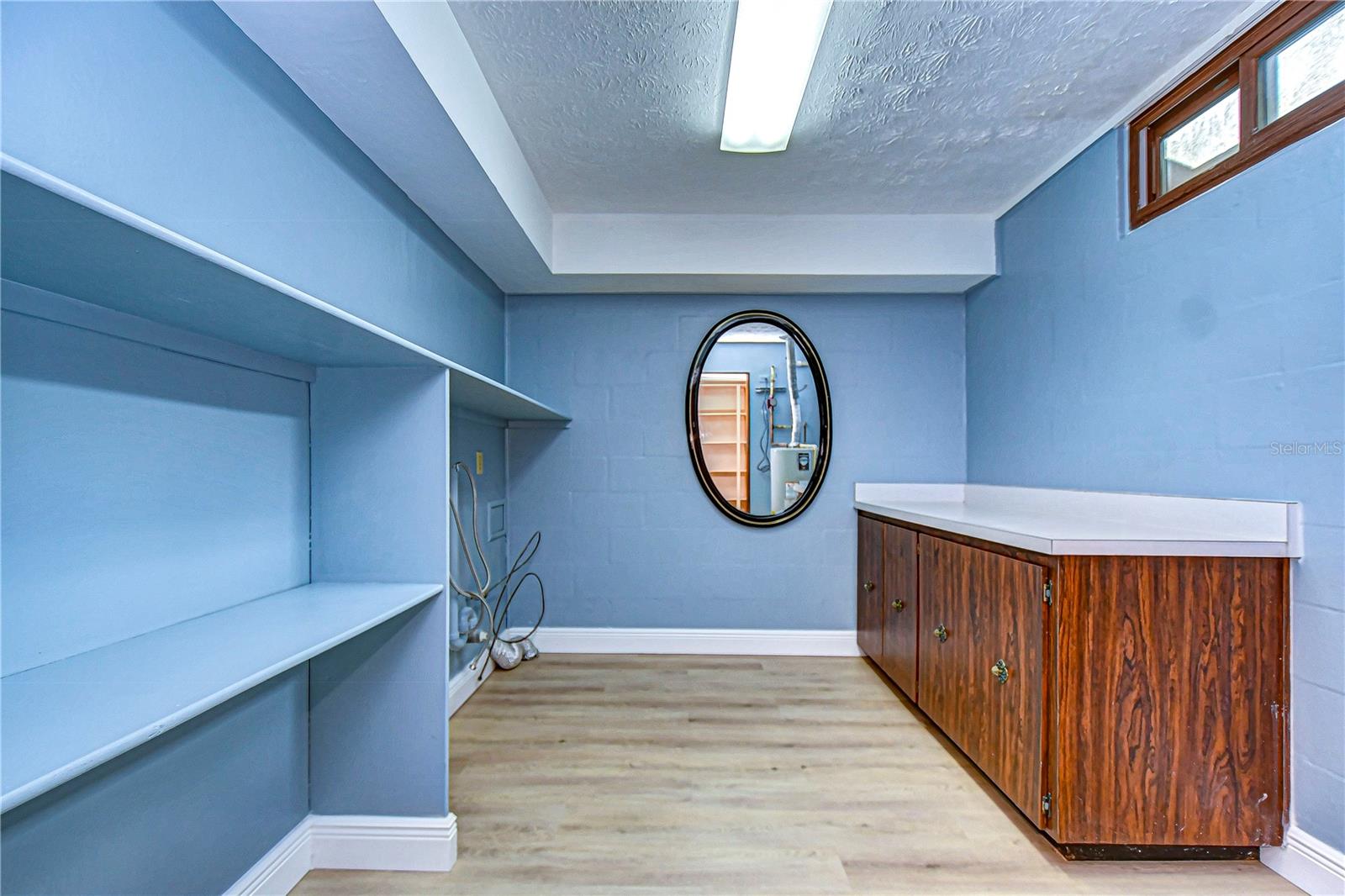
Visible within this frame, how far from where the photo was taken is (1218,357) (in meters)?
1.76

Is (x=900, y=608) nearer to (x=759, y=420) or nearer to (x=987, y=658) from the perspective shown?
(x=987, y=658)

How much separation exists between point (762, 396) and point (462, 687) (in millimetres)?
2144

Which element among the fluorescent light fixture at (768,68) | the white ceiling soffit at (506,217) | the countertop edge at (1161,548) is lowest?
the countertop edge at (1161,548)

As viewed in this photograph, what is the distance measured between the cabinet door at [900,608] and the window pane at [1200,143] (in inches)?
60.7

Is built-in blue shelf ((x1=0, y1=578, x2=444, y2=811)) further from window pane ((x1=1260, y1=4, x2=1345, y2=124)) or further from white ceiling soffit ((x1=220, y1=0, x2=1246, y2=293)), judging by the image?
window pane ((x1=1260, y1=4, x2=1345, y2=124))

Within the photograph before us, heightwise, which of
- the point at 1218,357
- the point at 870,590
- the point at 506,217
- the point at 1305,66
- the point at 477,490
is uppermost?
the point at 1305,66

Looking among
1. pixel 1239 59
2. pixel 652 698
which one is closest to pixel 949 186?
pixel 1239 59

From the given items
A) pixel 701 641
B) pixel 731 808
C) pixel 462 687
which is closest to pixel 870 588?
pixel 701 641

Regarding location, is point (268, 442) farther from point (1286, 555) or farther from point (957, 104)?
point (1286, 555)

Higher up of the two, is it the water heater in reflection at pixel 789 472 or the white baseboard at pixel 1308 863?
the water heater in reflection at pixel 789 472

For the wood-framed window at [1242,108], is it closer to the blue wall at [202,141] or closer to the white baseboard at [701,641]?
the white baseboard at [701,641]

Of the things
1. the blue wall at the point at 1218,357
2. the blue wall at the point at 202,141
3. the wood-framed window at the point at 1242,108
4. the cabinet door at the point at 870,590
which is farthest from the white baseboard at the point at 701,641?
the wood-framed window at the point at 1242,108

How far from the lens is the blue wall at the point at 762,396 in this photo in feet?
11.2

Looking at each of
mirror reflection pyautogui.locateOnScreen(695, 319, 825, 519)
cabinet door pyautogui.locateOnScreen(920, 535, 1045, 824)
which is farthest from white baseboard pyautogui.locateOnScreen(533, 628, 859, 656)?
cabinet door pyautogui.locateOnScreen(920, 535, 1045, 824)
